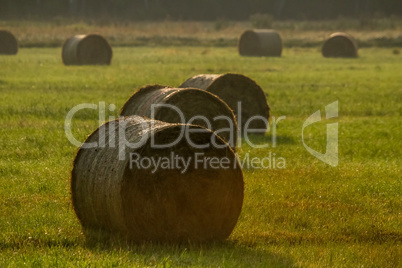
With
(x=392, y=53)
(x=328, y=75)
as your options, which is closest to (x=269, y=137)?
(x=328, y=75)

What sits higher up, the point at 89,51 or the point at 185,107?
the point at 89,51

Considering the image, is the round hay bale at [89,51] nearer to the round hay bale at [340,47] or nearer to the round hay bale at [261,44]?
the round hay bale at [261,44]

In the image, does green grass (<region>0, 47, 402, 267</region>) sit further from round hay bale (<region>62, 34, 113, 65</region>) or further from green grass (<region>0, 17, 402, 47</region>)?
green grass (<region>0, 17, 402, 47</region>)

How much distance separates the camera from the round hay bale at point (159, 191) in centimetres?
877

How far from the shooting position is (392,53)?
51.1 metres

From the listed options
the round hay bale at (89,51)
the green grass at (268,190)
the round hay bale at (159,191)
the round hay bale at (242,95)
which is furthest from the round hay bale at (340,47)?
the round hay bale at (159,191)

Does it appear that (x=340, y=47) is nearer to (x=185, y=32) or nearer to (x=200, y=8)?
(x=185, y=32)

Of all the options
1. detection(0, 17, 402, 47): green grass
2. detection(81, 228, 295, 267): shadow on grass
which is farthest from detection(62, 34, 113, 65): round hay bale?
detection(81, 228, 295, 267): shadow on grass

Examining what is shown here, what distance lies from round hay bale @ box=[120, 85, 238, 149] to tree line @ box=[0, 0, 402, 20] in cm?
6942

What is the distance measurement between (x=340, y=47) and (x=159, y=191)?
40.8 metres

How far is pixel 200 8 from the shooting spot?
88.8 metres

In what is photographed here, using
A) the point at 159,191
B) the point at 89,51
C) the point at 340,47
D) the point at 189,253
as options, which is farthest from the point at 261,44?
the point at 189,253

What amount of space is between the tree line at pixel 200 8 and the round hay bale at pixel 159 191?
74.8 meters

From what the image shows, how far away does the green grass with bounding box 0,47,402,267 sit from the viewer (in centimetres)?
845
